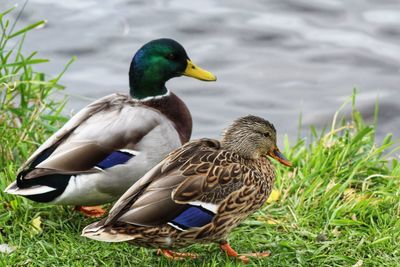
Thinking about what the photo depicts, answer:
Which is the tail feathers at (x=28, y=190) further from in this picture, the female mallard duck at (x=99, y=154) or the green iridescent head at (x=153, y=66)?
the green iridescent head at (x=153, y=66)

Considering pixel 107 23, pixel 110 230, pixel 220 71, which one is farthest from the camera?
pixel 107 23

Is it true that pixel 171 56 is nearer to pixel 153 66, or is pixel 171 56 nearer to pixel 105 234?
pixel 153 66

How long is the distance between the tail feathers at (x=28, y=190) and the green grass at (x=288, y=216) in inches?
7.2

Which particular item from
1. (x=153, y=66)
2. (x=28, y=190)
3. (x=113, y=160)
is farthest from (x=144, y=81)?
(x=28, y=190)

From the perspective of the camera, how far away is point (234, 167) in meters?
4.21

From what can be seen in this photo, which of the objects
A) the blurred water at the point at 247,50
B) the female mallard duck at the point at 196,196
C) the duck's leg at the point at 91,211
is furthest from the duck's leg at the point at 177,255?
the blurred water at the point at 247,50

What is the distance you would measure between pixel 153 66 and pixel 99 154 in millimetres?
779

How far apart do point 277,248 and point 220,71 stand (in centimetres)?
416

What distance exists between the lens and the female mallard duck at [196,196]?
3973 millimetres

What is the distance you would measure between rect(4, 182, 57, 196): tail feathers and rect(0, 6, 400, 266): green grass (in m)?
0.18

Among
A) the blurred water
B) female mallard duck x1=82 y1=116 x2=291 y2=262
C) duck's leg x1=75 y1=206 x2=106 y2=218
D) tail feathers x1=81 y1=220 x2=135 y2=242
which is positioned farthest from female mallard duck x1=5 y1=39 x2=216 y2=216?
the blurred water

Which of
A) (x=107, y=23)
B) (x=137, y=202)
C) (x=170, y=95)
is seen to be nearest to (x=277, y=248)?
(x=137, y=202)

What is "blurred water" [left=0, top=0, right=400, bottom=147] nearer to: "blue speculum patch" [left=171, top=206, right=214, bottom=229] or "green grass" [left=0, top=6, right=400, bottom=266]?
"green grass" [left=0, top=6, right=400, bottom=266]

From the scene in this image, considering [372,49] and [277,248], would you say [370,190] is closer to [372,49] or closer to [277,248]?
[277,248]
